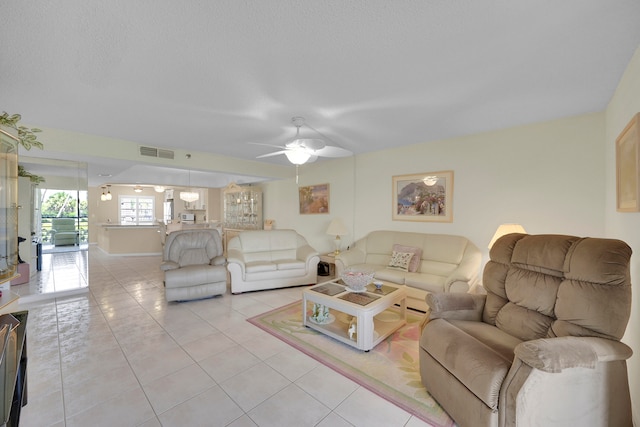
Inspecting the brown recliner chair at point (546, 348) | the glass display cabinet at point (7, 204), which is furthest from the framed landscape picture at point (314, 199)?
the glass display cabinet at point (7, 204)

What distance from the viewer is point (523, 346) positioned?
131 centimetres

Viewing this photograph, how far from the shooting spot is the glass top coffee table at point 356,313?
96.8 inches

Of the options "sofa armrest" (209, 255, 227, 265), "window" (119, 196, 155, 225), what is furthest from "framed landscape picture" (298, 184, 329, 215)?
"window" (119, 196, 155, 225)

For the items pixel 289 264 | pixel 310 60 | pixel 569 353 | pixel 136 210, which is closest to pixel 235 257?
pixel 289 264

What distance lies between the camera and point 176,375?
6.96ft

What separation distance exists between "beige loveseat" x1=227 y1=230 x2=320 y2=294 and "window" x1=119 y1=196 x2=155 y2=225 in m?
8.17

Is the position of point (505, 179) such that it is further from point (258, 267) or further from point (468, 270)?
point (258, 267)

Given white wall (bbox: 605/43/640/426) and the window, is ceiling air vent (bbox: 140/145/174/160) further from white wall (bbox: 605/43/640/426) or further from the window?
the window

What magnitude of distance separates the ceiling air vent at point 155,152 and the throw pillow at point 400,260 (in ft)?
13.7

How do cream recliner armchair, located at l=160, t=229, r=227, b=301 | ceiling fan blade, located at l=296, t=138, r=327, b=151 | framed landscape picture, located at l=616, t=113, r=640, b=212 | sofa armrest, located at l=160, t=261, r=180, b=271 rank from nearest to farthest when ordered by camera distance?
1. framed landscape picture, located at l=616, t=113, r=640, b=212
2. ceiling fan blade, located at l=296, t=138, r=327, b=151
3. cream recliner armchair, located at l=160, t=229, r=227, b=301
4. sofa armrest, located at l=160, t=261, r=180, b=271

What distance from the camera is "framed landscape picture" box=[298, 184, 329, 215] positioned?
5.80 m

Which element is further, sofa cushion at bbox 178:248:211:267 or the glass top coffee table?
sofa cushion at bbox 178:248:211:267

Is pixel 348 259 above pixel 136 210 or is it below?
below

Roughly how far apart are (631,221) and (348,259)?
3.15 m
